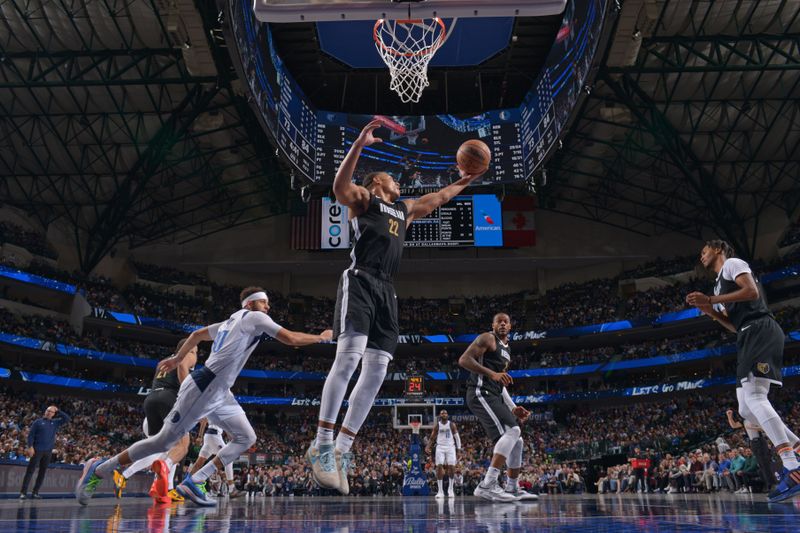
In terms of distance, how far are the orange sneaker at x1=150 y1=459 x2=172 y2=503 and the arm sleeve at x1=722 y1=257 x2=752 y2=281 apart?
6.15m

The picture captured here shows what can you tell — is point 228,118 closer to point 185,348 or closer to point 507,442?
point 185,348

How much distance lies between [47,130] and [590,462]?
27.7m

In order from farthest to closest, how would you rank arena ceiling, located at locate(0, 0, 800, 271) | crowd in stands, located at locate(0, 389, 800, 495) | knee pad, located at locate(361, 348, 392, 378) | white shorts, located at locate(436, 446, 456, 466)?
crowd in stands, located at locate(0, 389, 800, 495)
arena ceiling, located at locate(0, 0, 800, 271)
white shorts, located at locate(436, 446, 456, 466)
knee pad, located at locate(361, 348, 392, 378)

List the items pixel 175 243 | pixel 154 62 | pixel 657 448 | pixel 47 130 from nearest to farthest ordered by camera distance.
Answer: pixel 154 62 → pixel 657 448 → pixel 47 130 → pixel 175 243

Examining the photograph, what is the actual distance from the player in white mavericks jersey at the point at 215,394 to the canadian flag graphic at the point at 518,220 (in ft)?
93.7

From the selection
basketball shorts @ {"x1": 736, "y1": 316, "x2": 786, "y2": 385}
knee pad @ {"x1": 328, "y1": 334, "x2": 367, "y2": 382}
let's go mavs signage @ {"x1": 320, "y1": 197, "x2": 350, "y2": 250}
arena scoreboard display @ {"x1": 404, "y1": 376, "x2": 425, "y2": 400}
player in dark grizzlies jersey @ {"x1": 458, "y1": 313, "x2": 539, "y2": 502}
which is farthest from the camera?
let's go mavs signage @ {"x1": 320, "y1": 197, "x2": 350, "y2": 250}

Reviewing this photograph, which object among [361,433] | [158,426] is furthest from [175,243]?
[158,426]

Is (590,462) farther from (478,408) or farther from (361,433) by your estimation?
(478,408)

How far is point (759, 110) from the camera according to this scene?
26594 millimetres

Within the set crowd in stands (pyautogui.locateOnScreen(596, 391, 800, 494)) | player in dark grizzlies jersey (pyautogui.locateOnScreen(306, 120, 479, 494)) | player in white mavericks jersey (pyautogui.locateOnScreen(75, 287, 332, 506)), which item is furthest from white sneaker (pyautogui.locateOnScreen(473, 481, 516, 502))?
crowd in stands (pyautogui.locateOnScreen(596, 391, 800, 494))

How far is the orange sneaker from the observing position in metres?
7.00

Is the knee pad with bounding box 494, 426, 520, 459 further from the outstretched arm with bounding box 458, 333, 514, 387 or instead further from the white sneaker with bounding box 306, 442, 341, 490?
the white sneaker with bounding box 306, 442, 341, 490

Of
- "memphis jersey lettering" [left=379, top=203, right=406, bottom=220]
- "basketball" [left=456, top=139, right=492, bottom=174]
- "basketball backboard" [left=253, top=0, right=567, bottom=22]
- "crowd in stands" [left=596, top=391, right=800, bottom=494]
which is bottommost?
"crowd in stands" [left=596, top=391, right=800, bottom=494]

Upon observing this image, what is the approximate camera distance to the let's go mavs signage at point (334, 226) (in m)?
30.7
